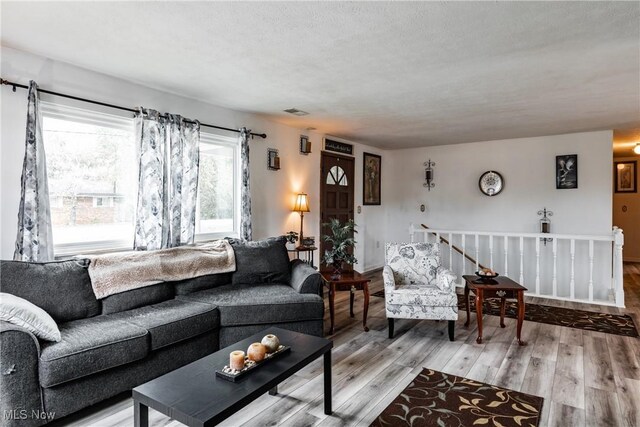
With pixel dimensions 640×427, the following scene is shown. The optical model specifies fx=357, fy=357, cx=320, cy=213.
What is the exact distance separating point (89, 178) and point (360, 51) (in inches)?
101

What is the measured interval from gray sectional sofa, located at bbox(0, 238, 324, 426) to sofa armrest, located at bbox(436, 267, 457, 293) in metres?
1.22

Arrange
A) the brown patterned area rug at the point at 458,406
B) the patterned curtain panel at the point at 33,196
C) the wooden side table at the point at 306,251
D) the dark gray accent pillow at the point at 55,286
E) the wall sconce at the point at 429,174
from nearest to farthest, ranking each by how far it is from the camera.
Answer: the brown patterned area rug at the point at 458,406 → the dark gray accent pillow at the point at 55,286 → the patterned curtain panel at the point at 33,196 → the wooden side table at the point at 306,251 → the wall sconce at the point at 429,174

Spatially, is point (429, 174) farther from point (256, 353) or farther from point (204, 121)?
point (256, 353)

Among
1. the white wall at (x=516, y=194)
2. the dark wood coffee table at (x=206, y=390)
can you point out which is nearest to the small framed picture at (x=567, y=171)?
the white wall at (x=516, y=194)

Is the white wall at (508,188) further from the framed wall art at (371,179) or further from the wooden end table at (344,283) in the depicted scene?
the wooden end table at (344,283)

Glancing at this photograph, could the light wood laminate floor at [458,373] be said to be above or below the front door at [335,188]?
below

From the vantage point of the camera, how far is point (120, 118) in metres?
3.29

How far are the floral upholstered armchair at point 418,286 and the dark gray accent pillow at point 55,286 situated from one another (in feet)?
8.33

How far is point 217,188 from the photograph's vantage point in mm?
4285

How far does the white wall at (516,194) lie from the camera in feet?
18.1

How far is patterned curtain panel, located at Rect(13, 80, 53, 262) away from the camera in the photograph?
103 inches

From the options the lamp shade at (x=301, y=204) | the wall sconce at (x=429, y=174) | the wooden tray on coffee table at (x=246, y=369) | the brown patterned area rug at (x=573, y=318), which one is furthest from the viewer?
the wall sconce at (x=429, y=174)

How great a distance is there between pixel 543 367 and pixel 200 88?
3917mm

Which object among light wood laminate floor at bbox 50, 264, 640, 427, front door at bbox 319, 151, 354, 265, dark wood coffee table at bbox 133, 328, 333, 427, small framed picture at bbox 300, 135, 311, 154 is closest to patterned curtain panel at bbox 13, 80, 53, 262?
light wood laminate floor at bbox 50, 264, 640, 427
